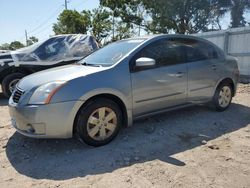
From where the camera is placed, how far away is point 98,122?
4066 millimetres

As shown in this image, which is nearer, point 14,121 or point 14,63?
point 14,121

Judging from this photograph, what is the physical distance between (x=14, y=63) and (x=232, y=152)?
6.20 meters

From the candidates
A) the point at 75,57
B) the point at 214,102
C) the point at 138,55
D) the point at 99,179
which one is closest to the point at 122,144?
the point at 99,179

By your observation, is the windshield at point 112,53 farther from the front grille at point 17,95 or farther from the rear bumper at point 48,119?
the front grille at point 17,95

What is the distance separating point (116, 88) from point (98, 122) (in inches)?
22.0

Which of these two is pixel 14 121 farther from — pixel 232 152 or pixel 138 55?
pixel 232 152

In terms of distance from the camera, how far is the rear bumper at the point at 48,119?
371 cm

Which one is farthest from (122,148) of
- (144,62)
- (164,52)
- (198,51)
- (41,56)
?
(41,56)

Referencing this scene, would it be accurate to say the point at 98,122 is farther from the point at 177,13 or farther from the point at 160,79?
the point at 177,13

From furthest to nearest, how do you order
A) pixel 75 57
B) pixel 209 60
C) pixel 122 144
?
pixel 75 57 < pixel 209 60 < pixel 122 144

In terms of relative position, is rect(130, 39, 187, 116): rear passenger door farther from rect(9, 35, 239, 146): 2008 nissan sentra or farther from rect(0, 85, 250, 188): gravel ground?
rect(0, 85, 250, 188): gravel ground

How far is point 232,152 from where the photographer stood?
13.0 ft

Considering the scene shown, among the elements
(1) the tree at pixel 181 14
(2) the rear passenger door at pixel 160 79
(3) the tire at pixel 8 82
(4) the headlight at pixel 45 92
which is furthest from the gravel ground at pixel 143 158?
(1) the tree at pixel 181 14

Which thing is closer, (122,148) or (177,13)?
(122,148)
